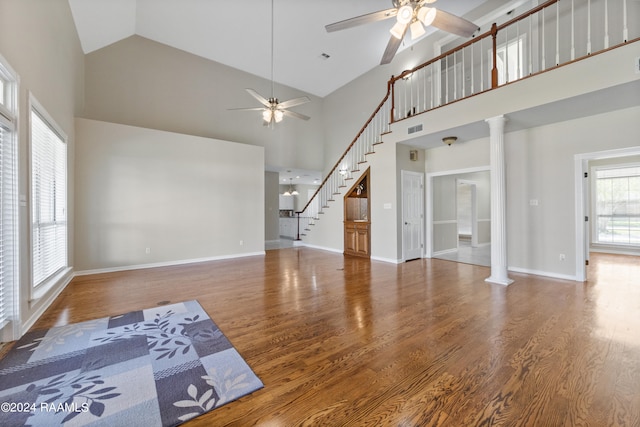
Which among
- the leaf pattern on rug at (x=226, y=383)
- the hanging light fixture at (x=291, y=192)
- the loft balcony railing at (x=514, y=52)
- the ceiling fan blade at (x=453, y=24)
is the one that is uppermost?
the loft balcony railing at (x=514, y=52)

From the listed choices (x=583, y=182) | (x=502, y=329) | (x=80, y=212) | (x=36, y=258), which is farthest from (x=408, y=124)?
(x=80, y=212)

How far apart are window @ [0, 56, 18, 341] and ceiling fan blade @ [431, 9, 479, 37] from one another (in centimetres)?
451

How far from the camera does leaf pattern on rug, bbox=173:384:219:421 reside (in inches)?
61.4

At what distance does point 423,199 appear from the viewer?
6.73 m

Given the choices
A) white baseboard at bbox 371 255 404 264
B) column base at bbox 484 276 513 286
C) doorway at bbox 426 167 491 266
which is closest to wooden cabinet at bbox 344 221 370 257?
white baseboard at bbox 371 255 404 264

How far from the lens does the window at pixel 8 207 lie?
8.04 feet

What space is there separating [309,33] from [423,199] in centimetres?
516

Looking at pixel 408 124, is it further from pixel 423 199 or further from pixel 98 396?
pixel 98 396

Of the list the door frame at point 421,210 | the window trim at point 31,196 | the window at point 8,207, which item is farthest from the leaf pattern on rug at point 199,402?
the door frame at point 421,210

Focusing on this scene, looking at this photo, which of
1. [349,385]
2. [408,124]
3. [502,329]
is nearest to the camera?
[349,385]

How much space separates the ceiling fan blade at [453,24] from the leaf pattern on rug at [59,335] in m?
5.30

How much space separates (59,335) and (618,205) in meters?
12.0

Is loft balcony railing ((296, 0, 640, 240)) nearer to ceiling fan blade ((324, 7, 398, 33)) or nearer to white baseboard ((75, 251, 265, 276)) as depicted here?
ceiling fan blade ((324, 7, 398, 33))

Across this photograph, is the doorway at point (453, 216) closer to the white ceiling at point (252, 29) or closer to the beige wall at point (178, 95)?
the white ceiling at point (252, 29)
